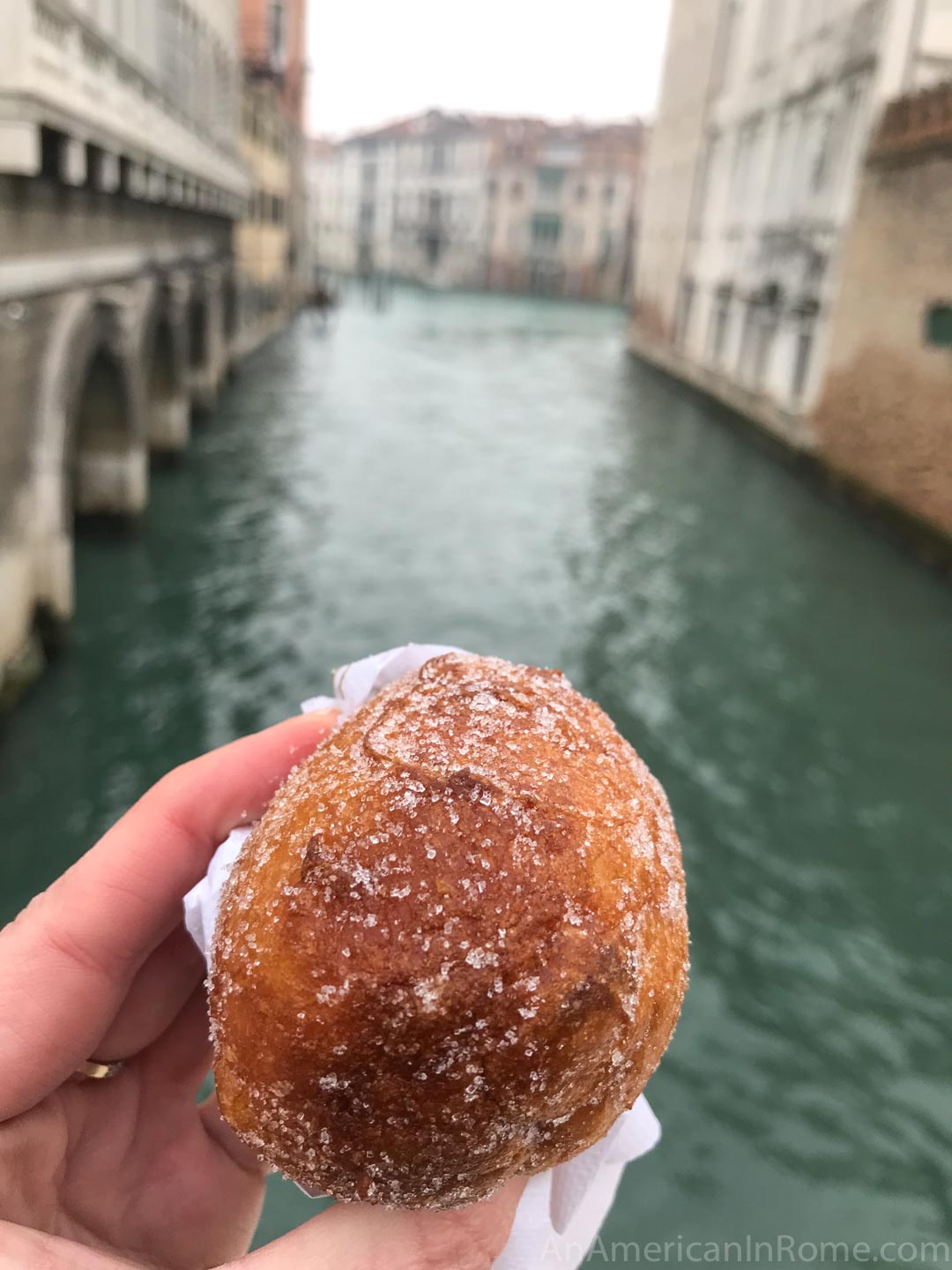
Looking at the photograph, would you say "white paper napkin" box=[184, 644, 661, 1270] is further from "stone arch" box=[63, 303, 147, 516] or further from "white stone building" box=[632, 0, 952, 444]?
"white stone building" box=[632, 0, 952, 444]

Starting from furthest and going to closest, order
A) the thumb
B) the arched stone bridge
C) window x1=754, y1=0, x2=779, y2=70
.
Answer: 1. window x1=754, y1=0, x2=779, y2=70
2. the arched stone bridge
3. the thumb

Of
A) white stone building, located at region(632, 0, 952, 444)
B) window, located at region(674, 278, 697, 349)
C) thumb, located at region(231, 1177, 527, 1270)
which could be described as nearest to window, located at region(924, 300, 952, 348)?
white stone building, located at region(632, 0, 952, 444)

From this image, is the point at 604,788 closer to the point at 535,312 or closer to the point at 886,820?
the point at 886,820
